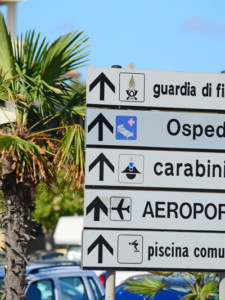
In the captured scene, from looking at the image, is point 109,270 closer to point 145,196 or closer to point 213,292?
point 145,196

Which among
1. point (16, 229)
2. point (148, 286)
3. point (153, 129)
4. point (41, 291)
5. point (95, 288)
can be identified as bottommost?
point (95, 288)

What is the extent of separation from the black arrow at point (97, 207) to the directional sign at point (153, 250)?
0.38ft

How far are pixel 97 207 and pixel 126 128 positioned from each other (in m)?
0.59

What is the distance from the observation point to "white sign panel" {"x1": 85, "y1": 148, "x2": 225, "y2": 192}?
568cm

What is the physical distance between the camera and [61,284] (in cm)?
1274

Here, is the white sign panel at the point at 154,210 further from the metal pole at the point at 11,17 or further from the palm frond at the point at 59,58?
the metal pole at the point at 11,17

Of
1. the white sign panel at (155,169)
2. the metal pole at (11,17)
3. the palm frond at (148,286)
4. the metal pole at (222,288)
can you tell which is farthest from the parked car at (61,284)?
the metal pole at (11,17)

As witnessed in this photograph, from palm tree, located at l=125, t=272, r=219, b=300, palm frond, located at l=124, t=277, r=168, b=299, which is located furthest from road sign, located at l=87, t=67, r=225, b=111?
palm frond, located at l=124, t=277, r=168, b=299

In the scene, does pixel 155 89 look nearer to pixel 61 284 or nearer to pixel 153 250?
pixel 153 250

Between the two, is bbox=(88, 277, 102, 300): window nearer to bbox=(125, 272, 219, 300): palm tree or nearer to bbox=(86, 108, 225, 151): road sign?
bbox=(125, 272, 219, 300): palm tree

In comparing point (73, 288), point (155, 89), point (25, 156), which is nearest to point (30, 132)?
point (25, 156)

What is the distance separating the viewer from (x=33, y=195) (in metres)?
10.7

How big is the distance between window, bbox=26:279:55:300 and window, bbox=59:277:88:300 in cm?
22

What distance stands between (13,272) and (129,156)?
5.22 meters
